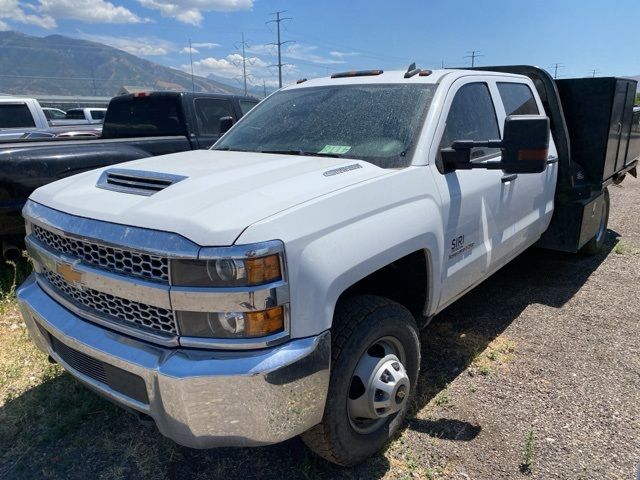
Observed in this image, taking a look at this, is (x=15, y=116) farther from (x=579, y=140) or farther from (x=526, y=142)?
(x=526, y=142)

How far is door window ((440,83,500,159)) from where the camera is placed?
312 centimetres

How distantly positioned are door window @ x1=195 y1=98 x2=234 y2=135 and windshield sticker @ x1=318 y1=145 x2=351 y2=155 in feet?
12.0

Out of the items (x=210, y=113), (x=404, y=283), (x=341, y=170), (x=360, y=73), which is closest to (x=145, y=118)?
(x=210, y=113)

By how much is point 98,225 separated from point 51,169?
8.79 ft

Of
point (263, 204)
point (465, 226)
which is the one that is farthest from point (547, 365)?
point (263, 204)

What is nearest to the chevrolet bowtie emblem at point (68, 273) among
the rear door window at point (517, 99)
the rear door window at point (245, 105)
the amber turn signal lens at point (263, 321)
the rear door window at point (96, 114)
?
the amber turn signal lens at point (263, 321)

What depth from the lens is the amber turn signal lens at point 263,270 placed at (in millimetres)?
1878

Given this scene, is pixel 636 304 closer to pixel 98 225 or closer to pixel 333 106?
pixel 333 106

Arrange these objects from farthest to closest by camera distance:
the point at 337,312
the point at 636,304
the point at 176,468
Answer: the point at 636,304 < the point at 176,468 < the point at 337,312

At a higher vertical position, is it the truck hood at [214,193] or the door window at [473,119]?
the door window at [473,119]

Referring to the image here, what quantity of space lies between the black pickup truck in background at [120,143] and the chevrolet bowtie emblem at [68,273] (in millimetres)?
2287

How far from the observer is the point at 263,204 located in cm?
206

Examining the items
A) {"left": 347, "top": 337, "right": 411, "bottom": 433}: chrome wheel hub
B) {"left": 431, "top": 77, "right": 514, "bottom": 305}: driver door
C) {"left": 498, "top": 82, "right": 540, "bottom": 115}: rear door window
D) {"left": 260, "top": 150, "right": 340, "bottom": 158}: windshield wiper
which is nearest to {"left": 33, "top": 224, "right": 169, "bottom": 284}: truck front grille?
{"left": 347, "top": 337, "right": 411, "bottom": 433}: chrome wheel hub

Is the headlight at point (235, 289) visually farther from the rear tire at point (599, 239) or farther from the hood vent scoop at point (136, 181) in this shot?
the rear tire at point (599, 239)
